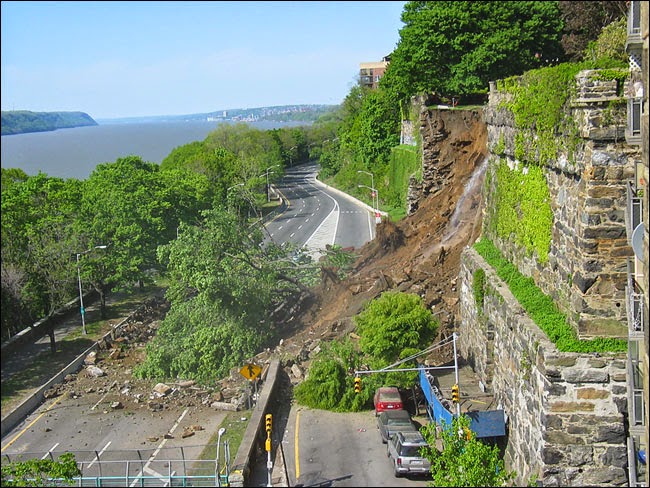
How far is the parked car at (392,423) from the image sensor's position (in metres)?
19.9

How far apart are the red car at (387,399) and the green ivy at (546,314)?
5230mm

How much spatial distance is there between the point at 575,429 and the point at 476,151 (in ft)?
94.5

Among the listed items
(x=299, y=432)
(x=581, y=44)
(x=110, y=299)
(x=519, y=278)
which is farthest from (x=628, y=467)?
(x=581, y=44)

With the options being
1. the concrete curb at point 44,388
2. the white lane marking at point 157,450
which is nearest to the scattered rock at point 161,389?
the white lane marking at point 157,450

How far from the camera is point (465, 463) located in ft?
44.4

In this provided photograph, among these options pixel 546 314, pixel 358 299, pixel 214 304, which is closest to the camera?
pixel 546 314

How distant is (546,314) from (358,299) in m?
16.2

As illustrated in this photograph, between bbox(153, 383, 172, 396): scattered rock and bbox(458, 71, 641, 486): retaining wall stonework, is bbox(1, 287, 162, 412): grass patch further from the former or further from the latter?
bbox(458, 71, 641, 486): retaining wall stonework

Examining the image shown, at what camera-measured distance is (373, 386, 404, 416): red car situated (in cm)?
2233

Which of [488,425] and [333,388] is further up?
[488,425]

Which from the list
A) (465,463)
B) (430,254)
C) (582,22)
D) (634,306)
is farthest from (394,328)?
(582,22)

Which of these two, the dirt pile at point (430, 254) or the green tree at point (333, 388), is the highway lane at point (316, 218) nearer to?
the dirt pile at point (430, 254)

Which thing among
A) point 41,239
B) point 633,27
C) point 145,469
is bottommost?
point 145,469

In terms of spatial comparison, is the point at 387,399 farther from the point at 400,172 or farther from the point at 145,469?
the point at 400,172
